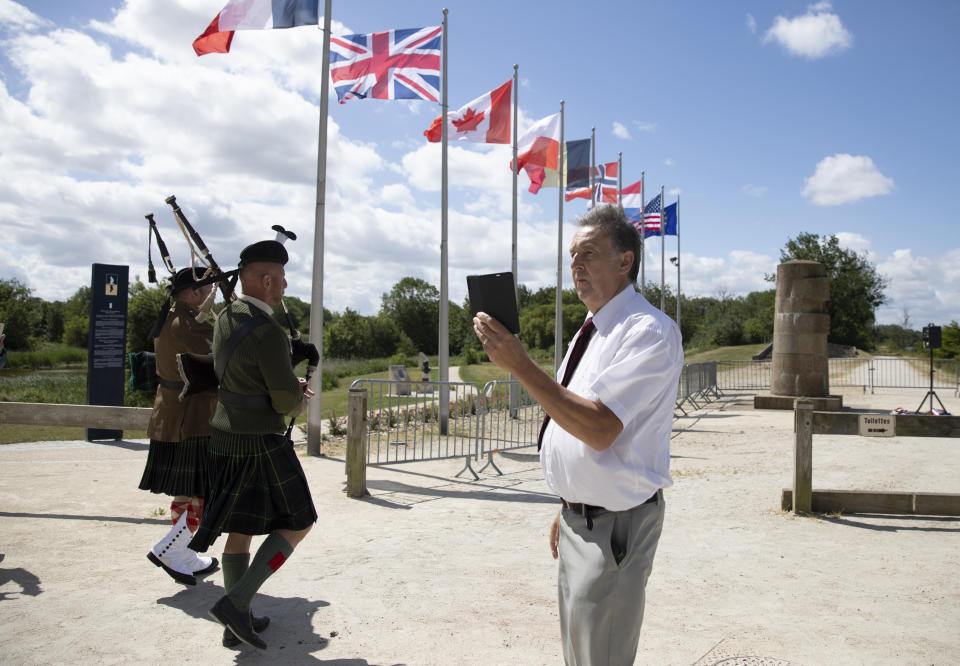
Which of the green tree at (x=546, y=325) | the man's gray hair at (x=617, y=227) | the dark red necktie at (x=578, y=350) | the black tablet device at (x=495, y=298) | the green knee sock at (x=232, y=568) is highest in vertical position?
the green tree at (x=546, y=325)

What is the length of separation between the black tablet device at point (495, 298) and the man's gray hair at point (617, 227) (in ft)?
1.35

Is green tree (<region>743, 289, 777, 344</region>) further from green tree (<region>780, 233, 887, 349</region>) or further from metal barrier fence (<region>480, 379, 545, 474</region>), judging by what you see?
metal barrier fence (<region>480, 379, 545, 474</region>)

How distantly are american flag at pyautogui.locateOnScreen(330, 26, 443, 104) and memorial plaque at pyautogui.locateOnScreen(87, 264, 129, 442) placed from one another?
5.00m

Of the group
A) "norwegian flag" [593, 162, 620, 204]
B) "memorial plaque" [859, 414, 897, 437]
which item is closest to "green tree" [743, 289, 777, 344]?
"norwegian flag" [593, 162, 620, 204]

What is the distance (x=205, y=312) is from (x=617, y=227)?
3.40 m

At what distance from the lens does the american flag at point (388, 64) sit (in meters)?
11.7

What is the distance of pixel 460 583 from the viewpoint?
4.52 meters

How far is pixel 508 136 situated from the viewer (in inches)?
613

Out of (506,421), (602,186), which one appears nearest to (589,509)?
(506,421)

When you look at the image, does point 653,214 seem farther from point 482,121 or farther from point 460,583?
point 460,583

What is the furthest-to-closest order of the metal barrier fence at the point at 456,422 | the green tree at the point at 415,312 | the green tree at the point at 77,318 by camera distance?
the green tree at the point at 415,312, the green tree at the point at 77,318, the metal barrier fence at the point at 456,422

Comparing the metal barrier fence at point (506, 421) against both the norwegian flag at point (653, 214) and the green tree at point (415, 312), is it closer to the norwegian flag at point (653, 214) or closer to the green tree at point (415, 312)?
the norwegian flag at point (653, 214)

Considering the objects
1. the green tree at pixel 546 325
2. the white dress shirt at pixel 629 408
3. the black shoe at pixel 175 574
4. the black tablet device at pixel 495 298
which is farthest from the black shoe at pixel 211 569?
the green tree at pixel 546 325

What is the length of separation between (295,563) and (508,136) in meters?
12.5
